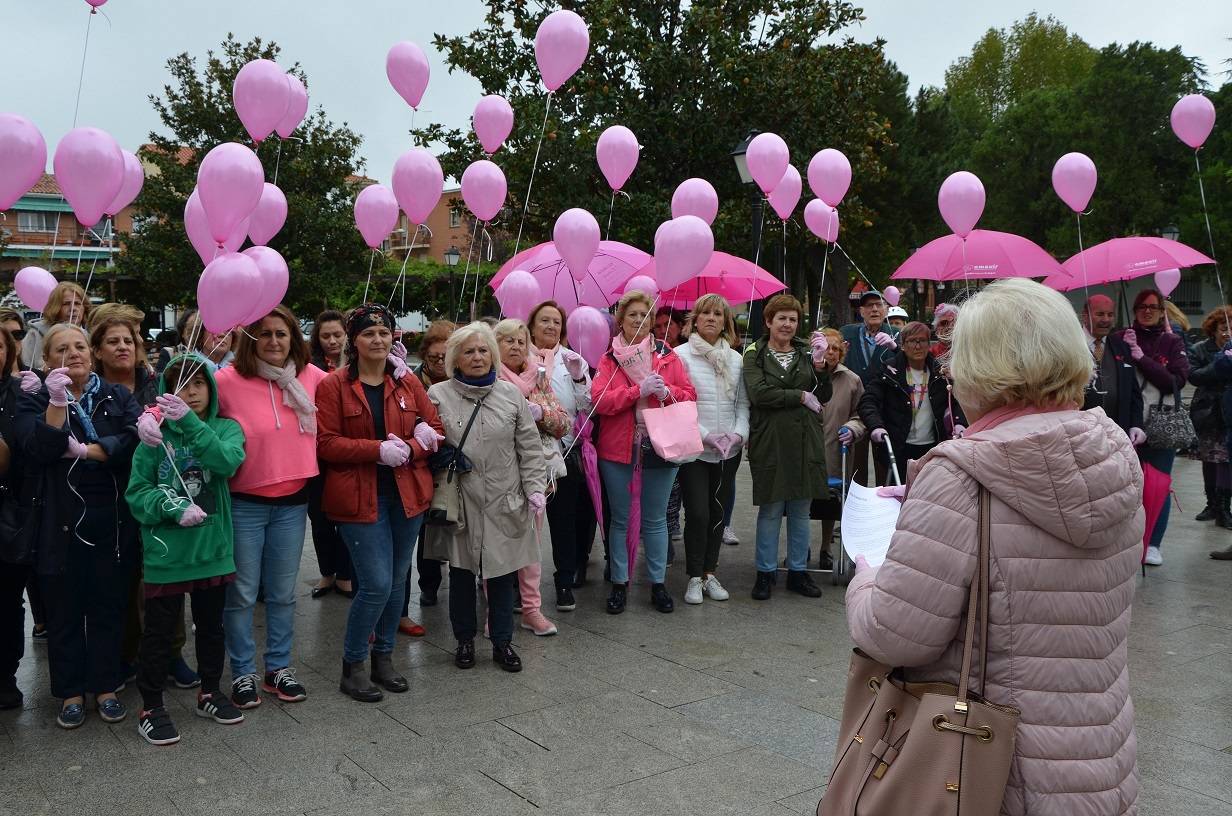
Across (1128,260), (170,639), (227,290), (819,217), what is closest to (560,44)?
(819,217)

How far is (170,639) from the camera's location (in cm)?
441

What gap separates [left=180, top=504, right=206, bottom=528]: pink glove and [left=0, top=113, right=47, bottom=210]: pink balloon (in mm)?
2040

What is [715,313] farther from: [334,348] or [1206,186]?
[1206,186]

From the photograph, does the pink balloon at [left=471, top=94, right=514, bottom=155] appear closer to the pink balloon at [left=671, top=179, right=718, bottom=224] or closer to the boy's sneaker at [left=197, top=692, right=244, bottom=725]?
the pink balloon at [left=671, top=179, right=718, bottom=224]

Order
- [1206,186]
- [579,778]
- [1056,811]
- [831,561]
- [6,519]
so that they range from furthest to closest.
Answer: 1. [1206,186]
2. [831,561]
3. [6,519]
4. [579,778]
5. [1056,811]

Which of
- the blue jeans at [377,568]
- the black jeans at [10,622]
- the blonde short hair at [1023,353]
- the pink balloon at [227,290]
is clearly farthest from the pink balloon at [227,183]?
the blonde short hair at [1023,353]

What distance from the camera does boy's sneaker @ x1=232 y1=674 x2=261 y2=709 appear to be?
185 inches

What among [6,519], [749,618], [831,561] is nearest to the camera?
[6,519]

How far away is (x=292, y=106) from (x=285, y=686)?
3823mm

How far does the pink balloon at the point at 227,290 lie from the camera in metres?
4.27

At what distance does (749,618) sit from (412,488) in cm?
244

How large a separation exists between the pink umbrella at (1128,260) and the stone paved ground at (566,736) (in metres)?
3.33

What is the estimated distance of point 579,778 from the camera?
12.9ft

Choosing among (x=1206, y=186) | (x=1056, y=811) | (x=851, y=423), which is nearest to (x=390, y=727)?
(x=1056, y=811)
